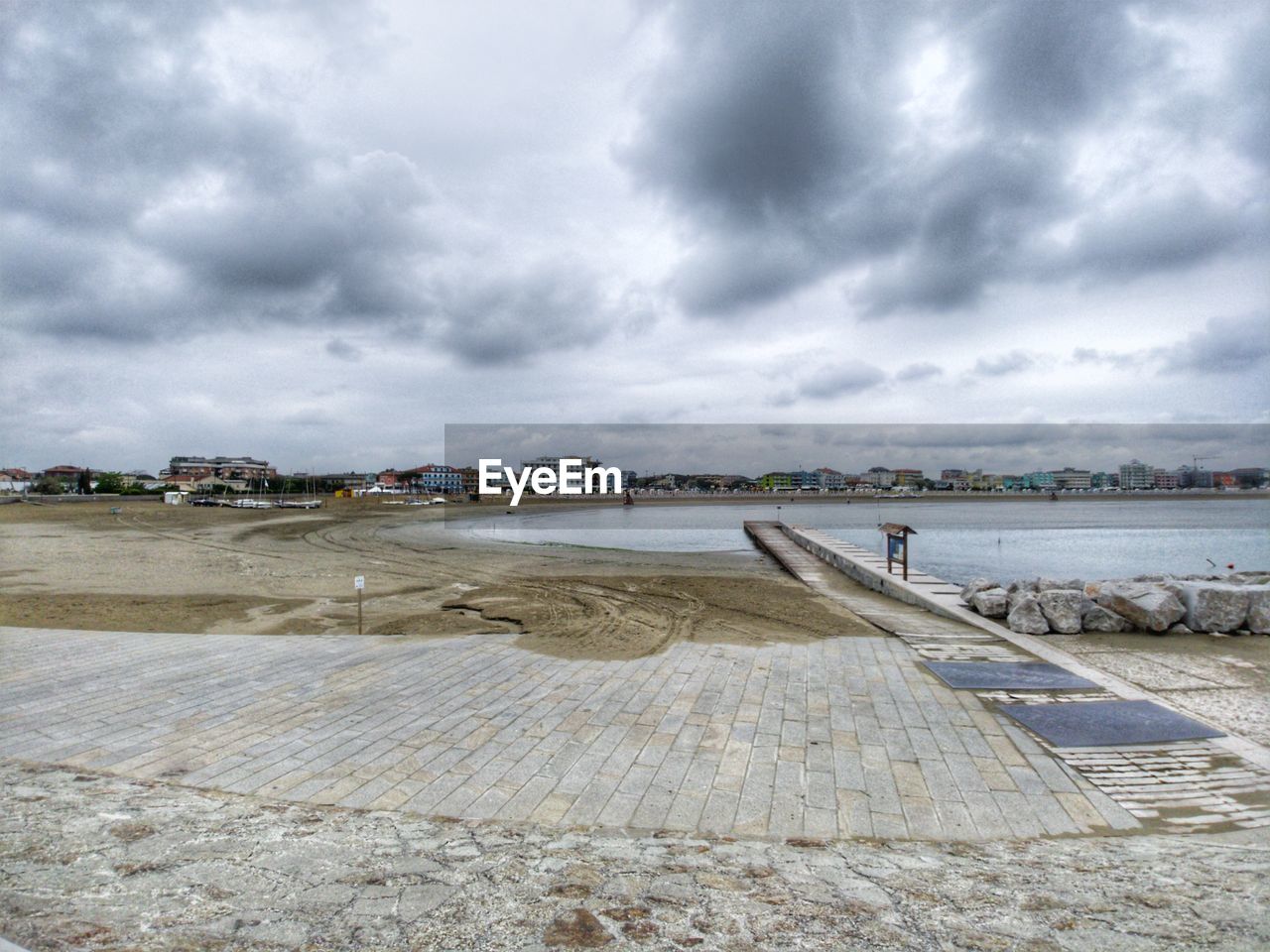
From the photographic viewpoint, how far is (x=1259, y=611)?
27.5 feet

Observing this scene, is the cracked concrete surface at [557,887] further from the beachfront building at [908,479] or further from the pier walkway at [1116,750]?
the beachfront building at [908,479]

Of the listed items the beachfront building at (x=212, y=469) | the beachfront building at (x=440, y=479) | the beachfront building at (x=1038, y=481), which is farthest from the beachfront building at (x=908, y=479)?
the beachfront building at (x=212, y=469)

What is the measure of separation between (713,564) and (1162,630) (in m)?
13.4

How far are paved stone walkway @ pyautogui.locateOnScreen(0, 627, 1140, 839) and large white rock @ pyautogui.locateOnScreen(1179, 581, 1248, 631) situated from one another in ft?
16.4

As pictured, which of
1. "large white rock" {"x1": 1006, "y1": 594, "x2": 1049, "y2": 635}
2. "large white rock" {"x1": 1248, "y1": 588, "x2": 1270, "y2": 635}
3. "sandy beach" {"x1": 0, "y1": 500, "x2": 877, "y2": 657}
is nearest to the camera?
"large white rock" {"x1": 1248, "y1": 588, "x2": 1270, "y2": 635}

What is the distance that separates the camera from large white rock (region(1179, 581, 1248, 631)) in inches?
Answer: 333

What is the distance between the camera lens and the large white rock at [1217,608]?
8.47m

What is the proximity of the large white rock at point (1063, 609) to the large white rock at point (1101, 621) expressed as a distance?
14 centimetres

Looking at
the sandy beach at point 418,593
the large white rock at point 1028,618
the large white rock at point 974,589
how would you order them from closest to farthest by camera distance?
the large white rock at point 1028,618, the sandy beach at point 418,593, the large white rock at point 974,589

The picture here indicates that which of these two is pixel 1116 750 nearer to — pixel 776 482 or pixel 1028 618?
pixel 1028 618

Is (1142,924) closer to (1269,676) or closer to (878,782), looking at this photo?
(878,782)

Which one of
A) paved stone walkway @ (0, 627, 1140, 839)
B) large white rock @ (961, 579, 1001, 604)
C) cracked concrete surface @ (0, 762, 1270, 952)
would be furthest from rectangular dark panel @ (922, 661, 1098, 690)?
large white rock @ (961, 579, 1001, 604)

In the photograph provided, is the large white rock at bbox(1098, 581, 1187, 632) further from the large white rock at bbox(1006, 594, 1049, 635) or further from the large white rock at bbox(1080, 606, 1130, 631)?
the large white rock at bbox(1006, 594, 1049, 635)

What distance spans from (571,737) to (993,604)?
7657 millimetres
